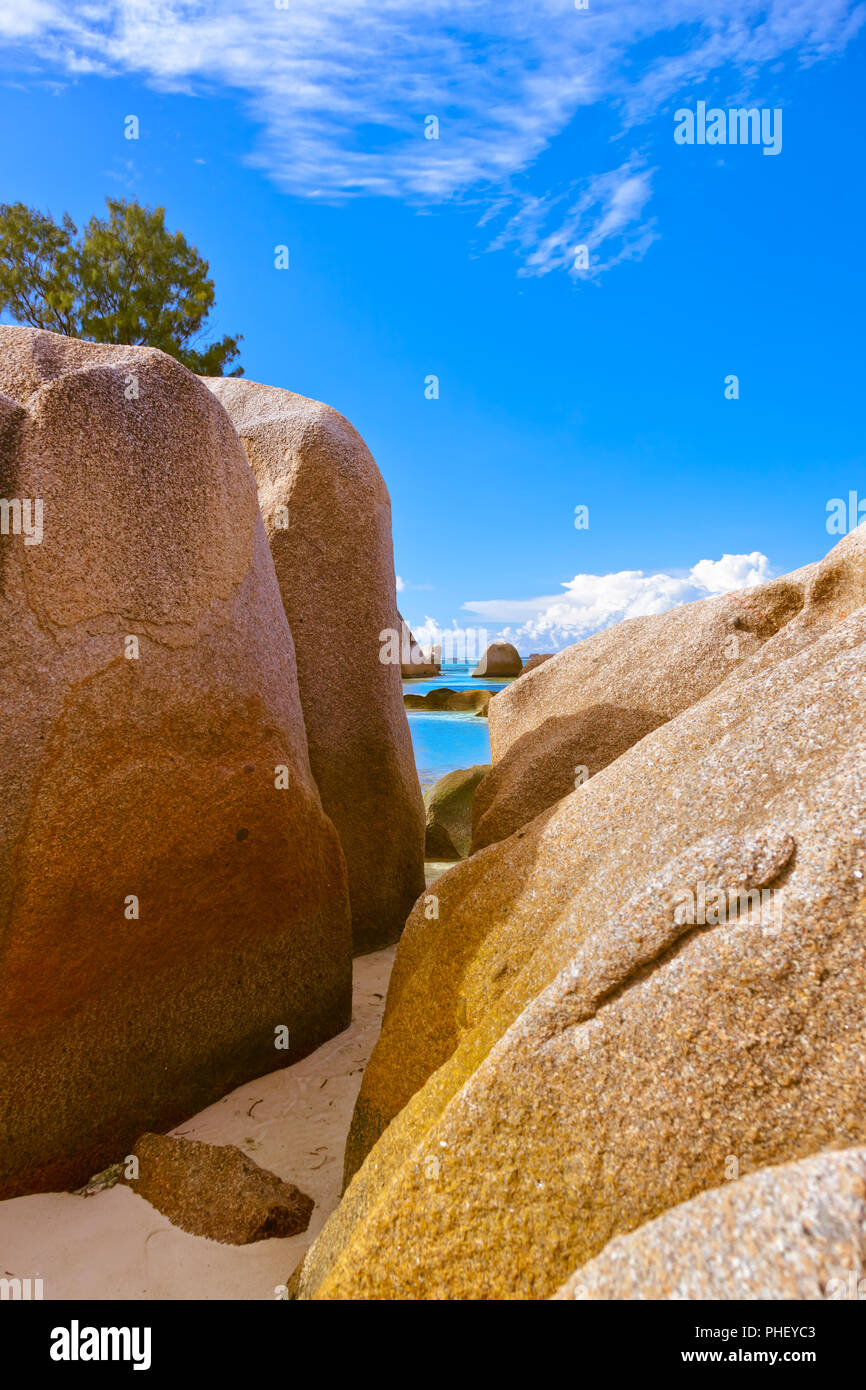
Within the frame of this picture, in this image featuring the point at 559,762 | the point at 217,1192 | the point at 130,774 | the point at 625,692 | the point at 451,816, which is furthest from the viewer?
the point at 451,816

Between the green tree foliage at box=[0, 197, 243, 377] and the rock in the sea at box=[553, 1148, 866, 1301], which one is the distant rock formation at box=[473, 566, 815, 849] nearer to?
the rock in the sea at box=[553, 1148, 866, 1301]

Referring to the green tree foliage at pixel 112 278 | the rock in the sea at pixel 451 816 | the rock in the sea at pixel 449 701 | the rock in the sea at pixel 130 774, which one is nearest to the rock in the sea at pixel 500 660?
the rock in the sea at pixel 449 701

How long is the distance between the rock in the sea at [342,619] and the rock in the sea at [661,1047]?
10.9 ft

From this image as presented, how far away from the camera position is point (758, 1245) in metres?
1.35

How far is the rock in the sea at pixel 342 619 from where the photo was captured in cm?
569

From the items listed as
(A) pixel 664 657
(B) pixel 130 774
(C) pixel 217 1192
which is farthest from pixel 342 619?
(C) pixel 217 1192

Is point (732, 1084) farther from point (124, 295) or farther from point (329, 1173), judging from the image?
point (124, 295)

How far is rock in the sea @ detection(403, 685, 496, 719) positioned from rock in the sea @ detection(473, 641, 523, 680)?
1.87 m

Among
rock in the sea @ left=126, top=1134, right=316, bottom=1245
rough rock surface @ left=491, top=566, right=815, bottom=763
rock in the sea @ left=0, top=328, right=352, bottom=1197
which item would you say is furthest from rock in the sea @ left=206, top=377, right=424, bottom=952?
rock in the sea @ left=126, top=1134, right=316, bottom=1245

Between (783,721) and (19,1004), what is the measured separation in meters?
3.08

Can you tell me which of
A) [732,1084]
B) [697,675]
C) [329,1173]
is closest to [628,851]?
[732,1084]

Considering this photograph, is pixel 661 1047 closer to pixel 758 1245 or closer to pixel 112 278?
pixel 758 1245

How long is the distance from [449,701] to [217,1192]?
35.6m

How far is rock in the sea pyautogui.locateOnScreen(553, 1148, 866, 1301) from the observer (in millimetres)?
1289
